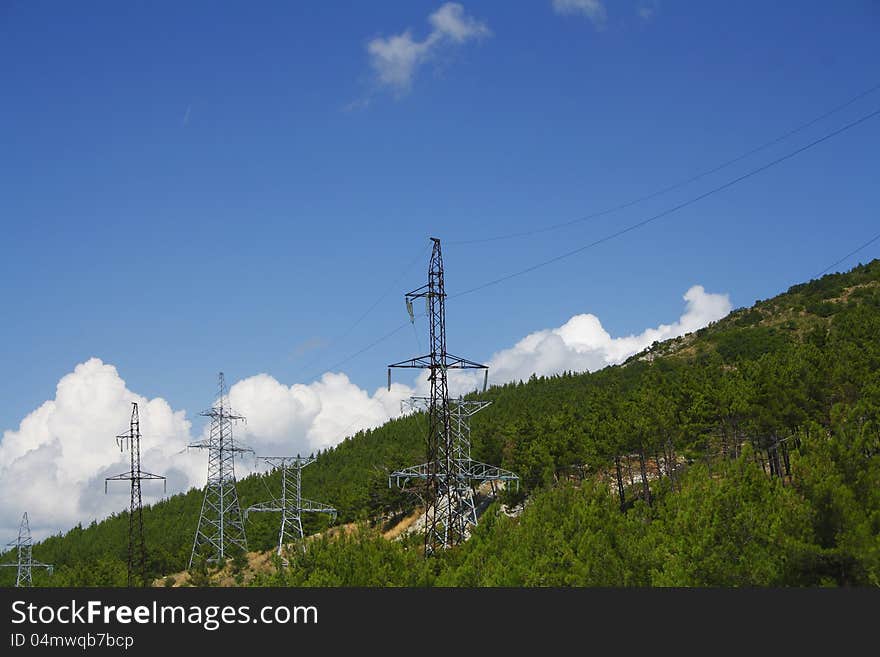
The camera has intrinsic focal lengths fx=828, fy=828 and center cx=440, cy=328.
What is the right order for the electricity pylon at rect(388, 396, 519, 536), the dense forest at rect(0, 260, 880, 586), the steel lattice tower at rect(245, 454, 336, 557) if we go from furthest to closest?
the steel lattice tower at rect(245, 454, 336, 557) → the electricity pylon at rect(388, 396, 519, 536) → the dense forest at rect(0, 260, 880, 586)

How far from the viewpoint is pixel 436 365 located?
1844 inches

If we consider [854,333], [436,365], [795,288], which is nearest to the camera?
[436,365]

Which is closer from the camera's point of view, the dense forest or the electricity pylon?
the dense forest

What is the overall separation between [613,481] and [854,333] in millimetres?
29104

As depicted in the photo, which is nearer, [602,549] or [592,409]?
[602,549]

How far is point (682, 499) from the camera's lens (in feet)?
128

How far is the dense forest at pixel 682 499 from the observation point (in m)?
30.2

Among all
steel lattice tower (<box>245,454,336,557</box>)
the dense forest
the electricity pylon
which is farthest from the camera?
steel lattice tower (<box>245,454,336,557</box>)

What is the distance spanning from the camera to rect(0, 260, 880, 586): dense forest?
3019 cm

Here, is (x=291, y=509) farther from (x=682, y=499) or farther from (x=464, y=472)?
(x=682, y=499)

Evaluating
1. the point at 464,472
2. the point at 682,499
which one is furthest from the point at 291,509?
the point at 682,499

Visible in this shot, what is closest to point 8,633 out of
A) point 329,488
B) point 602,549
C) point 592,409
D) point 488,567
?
point 488,567

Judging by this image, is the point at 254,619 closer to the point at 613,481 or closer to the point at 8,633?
the point at 8,633

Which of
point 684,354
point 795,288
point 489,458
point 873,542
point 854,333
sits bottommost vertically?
point 873,542
